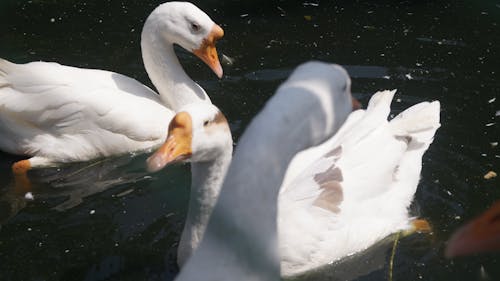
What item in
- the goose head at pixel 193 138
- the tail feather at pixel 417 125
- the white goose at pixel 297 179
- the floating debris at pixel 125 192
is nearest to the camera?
the white goose at pixel 297 179

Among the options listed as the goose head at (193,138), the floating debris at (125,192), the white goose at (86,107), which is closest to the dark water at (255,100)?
the floating debris at (125,192)

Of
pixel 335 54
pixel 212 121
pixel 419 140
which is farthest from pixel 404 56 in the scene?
pixel 212 121

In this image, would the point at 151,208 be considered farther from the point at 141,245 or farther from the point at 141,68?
the point at 141,68

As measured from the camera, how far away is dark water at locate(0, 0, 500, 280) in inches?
165

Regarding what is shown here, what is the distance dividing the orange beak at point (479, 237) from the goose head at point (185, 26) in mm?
3067

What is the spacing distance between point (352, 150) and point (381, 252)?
65cm

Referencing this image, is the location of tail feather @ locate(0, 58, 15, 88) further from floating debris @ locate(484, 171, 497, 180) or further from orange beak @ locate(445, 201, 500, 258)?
orange beak @ locate(445, 201, 500, 258)

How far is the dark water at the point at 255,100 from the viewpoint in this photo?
4.20 meters

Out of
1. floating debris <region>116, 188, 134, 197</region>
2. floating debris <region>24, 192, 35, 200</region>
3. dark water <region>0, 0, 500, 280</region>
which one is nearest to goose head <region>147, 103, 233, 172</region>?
dark water <region>0, 0, 500, 280</region>

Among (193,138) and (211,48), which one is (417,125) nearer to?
(211,48)

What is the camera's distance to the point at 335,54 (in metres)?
6.39

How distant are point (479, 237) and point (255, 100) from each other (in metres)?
3.63

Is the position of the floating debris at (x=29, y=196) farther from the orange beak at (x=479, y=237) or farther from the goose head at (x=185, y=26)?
the orange beak at (x=479, y=237)

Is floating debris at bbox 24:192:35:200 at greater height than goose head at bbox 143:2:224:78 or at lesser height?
lesser
